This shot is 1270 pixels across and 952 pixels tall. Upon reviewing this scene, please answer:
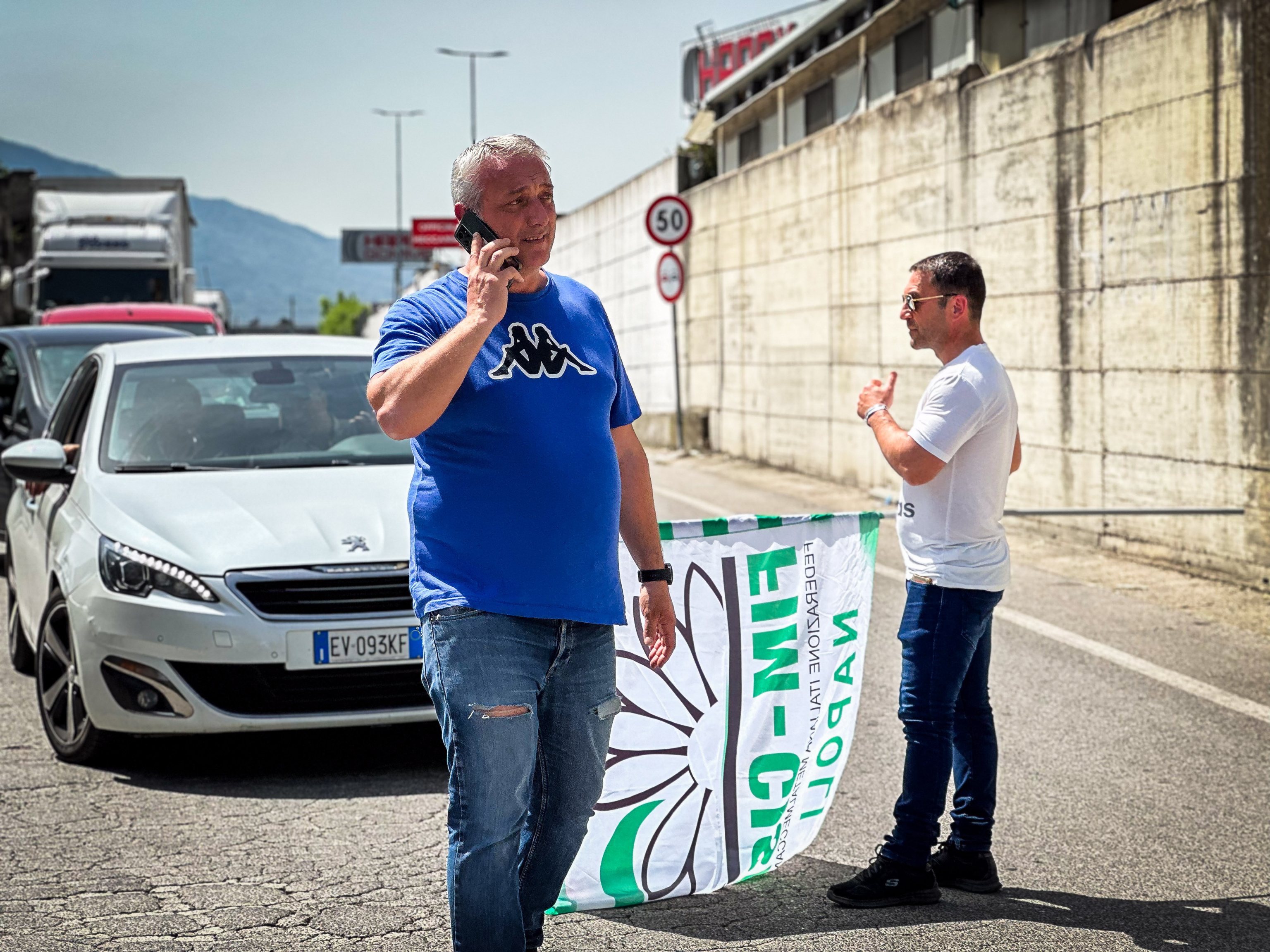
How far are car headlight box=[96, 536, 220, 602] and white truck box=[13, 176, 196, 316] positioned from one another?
20.2 m

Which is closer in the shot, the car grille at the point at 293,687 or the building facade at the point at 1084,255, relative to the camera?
the car grille at the point at 293,687

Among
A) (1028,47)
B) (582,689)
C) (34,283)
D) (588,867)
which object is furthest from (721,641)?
(34,283)

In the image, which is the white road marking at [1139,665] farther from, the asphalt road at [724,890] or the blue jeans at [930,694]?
the blue jeans at [930,694]

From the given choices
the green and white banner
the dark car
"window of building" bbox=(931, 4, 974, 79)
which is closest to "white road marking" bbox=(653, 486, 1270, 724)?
the green and white banner

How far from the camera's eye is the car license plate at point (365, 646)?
16.9 ft

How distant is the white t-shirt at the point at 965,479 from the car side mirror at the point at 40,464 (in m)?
3.61

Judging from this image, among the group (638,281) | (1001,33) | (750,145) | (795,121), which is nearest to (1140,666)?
(1001,33)

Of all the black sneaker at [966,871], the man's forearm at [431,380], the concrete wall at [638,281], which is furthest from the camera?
the concrete wall at [638,281]

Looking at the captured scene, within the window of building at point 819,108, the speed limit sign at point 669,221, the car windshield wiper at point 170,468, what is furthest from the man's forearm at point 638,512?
the window of building at point 819,108

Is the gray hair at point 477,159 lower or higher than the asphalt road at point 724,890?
higher

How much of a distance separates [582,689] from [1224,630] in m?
5.58

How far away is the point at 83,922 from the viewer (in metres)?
3.93

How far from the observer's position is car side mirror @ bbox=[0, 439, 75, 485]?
20.0ft

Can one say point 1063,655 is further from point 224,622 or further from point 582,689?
point 582,689
